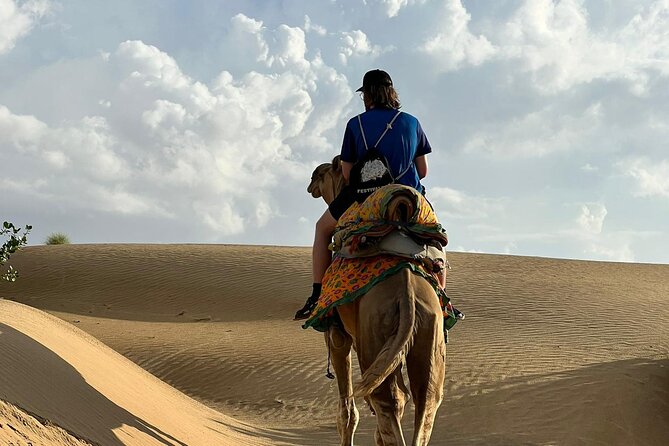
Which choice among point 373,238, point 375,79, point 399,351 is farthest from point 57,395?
point 375,79

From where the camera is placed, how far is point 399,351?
434cm

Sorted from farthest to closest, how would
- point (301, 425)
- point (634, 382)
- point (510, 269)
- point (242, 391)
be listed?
point (510, 269) → point (242, 391) → point (634, 382) → point (301, 425)

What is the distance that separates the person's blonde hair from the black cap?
0.03 meters

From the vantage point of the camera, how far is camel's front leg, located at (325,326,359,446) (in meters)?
6.00

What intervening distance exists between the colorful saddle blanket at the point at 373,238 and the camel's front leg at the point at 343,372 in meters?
0.54

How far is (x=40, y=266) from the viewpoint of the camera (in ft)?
100

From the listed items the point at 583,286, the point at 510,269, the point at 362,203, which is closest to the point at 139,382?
the point at 362,203

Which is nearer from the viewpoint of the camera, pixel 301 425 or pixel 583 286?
pixel 301 425

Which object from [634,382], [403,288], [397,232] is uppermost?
[397,232]

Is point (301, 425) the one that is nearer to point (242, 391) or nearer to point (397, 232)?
point (242, 391)

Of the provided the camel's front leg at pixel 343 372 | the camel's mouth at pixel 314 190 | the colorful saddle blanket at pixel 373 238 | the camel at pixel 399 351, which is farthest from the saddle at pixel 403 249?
the camel's mouth at pixel 314 190

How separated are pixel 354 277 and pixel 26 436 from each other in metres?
2.28

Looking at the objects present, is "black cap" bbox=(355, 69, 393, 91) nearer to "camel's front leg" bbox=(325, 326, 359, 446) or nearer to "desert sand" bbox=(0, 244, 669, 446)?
"camel's front leg" bbox=(325, 326, 359, 446)

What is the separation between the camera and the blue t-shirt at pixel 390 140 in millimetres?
5836
